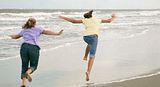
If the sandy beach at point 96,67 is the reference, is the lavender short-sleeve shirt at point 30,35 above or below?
above

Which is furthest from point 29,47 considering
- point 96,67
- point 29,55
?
point 96,67

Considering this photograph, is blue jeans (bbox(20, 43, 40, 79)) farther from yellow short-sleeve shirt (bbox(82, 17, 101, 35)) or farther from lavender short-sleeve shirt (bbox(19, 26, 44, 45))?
→ yellow short-sleeve shirt (bbox(82, 17, 101, 35))

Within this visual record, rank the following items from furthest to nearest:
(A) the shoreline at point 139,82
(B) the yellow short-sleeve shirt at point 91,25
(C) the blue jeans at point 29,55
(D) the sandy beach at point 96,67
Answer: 1. (B) the yellow short-sleeve shirt at point 91,25
2. (D) the sandy beach at point 96,67
3. (A) the shoreline at point 139,82
4. (C) the blue jeans at point 29,55

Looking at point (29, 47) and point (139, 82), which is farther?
point (139, 82)

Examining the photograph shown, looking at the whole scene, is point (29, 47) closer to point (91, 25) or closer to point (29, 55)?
point (29, 55)

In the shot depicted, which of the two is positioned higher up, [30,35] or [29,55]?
[30,35]

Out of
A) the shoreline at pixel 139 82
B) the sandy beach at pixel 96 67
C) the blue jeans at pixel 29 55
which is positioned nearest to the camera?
the blue jeans at pixel 29 55

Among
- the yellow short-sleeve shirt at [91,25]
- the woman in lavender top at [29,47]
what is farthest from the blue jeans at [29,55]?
the yellow short-sleeve shirt at [91,25]

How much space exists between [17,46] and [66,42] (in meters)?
2.79

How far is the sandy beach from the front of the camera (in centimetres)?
1058

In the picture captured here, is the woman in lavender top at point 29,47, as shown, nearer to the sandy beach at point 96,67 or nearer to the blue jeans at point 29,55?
the blue jeans at point 29,55

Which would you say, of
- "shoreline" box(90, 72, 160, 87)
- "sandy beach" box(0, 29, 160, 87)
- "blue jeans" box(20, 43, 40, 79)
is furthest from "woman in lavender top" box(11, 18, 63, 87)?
"shoreline" box(90, 72, 160, 87)

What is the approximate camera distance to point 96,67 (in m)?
13.1

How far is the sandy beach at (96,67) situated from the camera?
10578 millimetres
